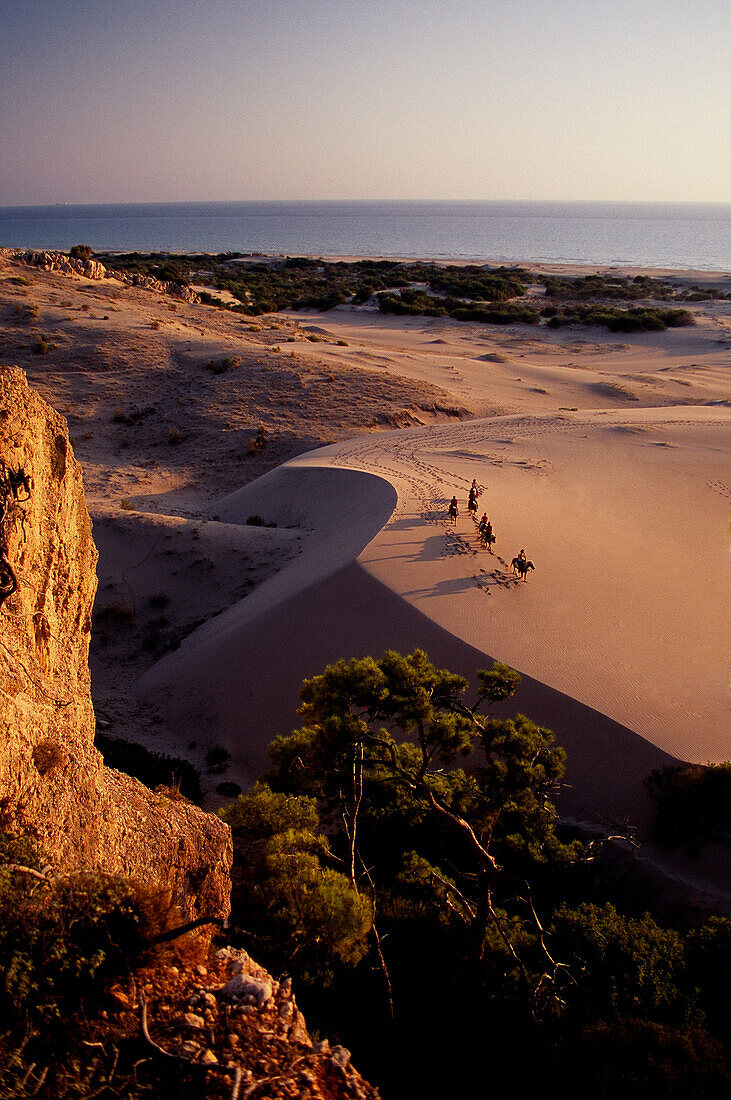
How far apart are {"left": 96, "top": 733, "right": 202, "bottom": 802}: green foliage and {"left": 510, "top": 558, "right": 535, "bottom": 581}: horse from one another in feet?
26.6

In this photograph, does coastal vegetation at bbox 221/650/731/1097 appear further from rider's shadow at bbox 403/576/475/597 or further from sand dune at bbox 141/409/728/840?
rider's shadow at bbox 403/576/475/597

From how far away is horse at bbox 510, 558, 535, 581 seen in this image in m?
14.5

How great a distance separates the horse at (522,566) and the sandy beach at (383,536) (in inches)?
12.2

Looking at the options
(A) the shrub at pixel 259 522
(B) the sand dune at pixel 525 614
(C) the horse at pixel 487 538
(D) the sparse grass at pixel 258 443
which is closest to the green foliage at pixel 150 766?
(B) the sand dune at pixel 525 614

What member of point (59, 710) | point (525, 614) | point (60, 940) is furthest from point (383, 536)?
point (60, 940)

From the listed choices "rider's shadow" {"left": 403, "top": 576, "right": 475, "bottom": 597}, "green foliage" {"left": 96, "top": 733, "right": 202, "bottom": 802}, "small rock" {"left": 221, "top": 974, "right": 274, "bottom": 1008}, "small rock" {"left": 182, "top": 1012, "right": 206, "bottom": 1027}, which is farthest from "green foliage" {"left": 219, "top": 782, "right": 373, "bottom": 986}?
"rider's shadow" {"left": 403, "top": 576, "right": 475, "bottom": 597}

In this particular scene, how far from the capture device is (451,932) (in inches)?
325

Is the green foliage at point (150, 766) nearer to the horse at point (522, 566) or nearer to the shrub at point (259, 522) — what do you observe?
the horse at point (522, 566)

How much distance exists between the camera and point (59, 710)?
5.67 meters

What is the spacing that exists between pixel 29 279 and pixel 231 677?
39.4m

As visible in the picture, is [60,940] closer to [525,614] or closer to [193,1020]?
[193,1020]

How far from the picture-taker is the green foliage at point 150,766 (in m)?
11.0

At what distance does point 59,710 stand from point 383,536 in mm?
11591

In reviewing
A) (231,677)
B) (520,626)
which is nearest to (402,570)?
(520,626)
